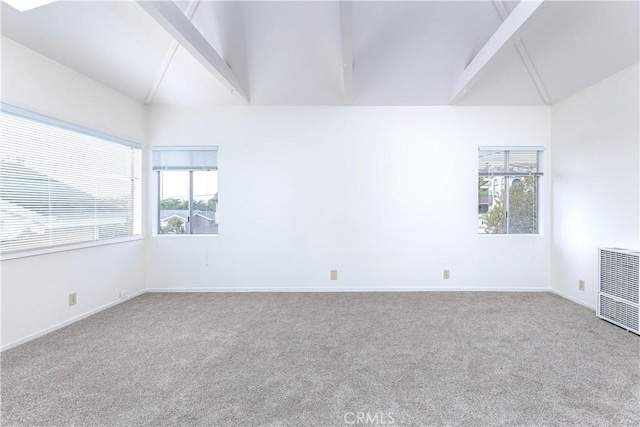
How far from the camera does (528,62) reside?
3268 millimetres

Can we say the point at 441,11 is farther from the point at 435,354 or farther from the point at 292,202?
the point at 435,354

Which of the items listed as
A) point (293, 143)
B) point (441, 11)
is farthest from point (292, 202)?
point (441, 11)

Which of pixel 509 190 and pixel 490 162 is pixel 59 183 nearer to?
pixel 490 162

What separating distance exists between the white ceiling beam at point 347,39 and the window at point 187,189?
199 cm

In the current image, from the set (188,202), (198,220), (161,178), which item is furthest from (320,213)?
(161,178)

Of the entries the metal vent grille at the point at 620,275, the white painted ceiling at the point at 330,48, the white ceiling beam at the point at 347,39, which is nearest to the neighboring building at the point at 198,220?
the white painted ceiling at the point at 330,48

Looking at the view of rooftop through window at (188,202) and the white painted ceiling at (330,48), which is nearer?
the white painted ceiling at (330,48)

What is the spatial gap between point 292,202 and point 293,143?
83cm

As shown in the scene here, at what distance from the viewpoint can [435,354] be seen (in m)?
2.21

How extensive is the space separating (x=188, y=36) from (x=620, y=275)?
4.65 metres

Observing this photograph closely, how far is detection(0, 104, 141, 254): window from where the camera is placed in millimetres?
→ 2375

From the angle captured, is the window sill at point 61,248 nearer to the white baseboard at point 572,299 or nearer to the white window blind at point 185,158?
the white window blind at point 185,158

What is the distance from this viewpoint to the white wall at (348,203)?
385 cm

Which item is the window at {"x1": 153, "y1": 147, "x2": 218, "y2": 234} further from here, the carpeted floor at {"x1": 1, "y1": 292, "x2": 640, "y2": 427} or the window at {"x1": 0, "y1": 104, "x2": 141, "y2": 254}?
the carpeted floor at {"x1": 1, "y1": 292, "x2": 640, "y2": 427}
